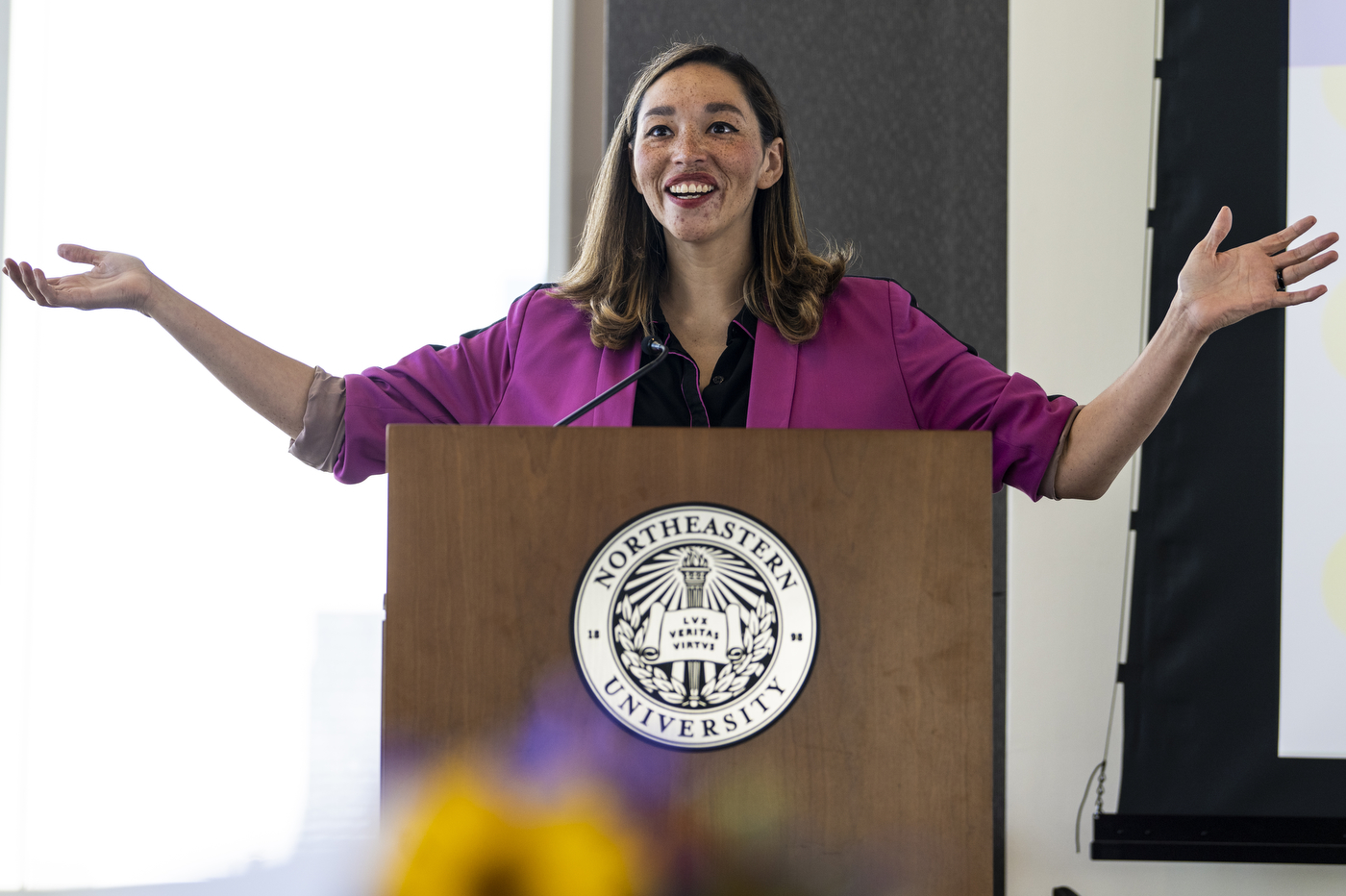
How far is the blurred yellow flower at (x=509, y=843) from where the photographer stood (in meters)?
0.57

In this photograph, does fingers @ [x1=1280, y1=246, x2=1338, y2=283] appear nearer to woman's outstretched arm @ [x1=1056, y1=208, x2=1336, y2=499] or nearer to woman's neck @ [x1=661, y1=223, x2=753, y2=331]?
woman's outstretched arm @ [x1=1056, y1=208, x2=1336, y2=499]

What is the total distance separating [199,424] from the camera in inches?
66.7

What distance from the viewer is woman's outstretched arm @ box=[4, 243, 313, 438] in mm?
1004

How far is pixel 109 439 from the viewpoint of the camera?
1.68m

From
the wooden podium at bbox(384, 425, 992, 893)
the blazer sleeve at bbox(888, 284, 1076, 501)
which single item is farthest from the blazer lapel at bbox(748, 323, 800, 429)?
the wooden podium at bbox(384, 425, 992, 893)

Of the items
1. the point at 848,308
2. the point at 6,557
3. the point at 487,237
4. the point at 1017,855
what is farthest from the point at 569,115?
the point at 1017,855

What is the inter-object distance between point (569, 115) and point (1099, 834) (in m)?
1.64

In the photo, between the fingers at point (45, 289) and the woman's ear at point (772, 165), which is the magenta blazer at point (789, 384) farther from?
the fingers at point (45, 289)

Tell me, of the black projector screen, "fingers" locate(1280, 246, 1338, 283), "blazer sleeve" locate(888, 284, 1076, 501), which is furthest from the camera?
the black projector screen

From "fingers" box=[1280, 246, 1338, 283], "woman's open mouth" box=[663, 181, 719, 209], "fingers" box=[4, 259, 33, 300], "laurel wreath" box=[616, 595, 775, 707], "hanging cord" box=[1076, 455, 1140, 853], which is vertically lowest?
"hanging cord" box=[1076, 455, 1140, 853]

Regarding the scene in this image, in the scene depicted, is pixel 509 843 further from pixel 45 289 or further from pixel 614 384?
Result: pixel 45 289

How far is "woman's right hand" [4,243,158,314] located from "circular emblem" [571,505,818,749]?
0.68 metres

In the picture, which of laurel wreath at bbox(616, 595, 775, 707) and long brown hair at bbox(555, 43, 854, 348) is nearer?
laurel wreath at bbox(616, 595, 775, 707)

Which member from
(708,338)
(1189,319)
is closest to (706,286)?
(708,338)
